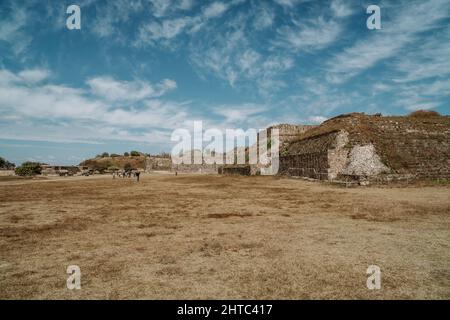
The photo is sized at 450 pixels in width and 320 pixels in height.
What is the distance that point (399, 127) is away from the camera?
25953 mm

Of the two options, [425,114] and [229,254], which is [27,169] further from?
[425,114]

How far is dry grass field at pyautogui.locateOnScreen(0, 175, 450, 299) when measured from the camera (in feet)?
13.5

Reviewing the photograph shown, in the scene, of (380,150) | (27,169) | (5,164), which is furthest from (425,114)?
(5,164)

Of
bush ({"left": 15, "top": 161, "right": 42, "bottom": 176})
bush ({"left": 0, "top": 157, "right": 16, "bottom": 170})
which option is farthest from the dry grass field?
bush ({"left": 0, "top": 157, "right": 16, "bottom": 170})

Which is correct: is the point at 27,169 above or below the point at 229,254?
above

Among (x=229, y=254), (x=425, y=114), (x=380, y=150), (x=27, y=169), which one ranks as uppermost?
(x=425, y=114)

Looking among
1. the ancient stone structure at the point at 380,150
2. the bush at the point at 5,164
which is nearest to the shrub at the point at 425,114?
the ancient stone structure at the point at 380,150

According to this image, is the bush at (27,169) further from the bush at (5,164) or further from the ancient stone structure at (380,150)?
the ancient stone structure at (380,150)

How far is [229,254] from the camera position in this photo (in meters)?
5.71

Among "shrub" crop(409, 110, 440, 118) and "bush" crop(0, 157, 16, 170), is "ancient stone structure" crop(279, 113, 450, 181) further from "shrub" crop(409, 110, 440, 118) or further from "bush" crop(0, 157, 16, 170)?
"bush" crop(0, 157, 16, 170)

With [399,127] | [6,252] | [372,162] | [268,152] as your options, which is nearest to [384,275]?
[6,252]

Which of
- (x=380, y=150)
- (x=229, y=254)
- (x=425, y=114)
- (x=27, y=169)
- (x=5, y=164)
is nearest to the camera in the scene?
(x=229, y=254)

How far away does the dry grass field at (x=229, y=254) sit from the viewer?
4.13 metres

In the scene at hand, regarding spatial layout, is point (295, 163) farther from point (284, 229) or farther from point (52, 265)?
point (52, 265)
